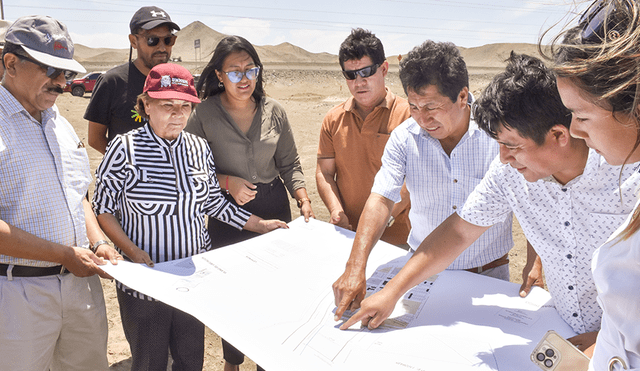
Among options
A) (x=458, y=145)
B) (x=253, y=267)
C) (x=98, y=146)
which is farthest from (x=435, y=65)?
(x=98, y=146)

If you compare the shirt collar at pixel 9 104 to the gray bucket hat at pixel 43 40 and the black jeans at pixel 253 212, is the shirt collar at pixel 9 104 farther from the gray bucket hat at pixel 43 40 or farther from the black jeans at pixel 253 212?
the black jeans at pixel 253 212

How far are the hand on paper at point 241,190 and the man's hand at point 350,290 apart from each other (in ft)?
3.12

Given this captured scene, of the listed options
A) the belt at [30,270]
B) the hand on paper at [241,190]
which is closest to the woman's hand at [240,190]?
the hand on paper at [241,190]

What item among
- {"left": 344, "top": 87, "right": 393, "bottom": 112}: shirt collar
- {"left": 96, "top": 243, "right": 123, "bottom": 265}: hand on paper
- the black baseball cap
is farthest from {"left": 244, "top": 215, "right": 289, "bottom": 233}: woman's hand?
the black baseball cap

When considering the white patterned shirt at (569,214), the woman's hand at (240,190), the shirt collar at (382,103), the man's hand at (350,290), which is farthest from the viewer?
the shirt collar at (382,103)

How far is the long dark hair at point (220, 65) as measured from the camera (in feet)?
8.64

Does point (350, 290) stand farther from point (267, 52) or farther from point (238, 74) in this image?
point (267, 52)

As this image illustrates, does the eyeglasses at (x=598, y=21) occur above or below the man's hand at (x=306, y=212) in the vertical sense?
above

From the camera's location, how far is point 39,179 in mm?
1936

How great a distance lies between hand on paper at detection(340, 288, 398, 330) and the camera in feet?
5.28

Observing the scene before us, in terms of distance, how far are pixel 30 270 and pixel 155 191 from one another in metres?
0.60

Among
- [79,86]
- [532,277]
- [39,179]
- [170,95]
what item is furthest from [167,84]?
[79,86]

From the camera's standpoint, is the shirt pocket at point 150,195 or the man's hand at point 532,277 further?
the shirt pocket at point 150,195

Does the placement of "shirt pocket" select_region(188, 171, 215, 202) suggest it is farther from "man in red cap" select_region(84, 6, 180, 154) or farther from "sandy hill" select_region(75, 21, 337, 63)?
"sandy hill" select_region(75, 21, 337, 63)
